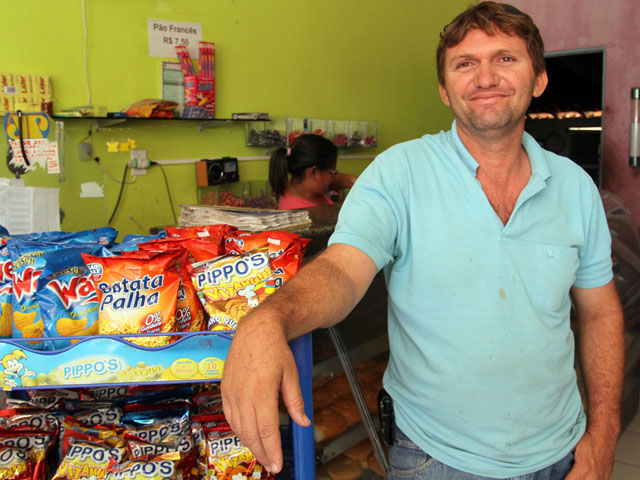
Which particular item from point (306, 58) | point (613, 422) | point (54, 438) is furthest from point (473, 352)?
point (306, 58)

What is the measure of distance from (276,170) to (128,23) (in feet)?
4.31

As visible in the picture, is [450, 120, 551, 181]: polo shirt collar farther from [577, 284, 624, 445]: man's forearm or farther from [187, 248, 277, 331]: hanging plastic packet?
[187, 248, 277, 331]: hanging plastic packet

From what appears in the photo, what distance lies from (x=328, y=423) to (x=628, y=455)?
1.98 metres

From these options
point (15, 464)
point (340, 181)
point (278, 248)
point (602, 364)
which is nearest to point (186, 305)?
point (278, 248)

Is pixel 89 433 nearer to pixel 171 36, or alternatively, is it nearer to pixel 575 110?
pixel 171 36

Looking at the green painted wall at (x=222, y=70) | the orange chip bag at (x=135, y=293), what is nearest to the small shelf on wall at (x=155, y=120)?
the green painted wall at (x=222, y=70)

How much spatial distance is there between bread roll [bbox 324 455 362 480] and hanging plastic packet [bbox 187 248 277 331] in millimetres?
915

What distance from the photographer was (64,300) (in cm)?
119

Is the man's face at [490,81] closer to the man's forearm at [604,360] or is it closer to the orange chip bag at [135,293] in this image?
the man's forearm at [604,360]

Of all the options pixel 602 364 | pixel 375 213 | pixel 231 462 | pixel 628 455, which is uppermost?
pixel 375 213

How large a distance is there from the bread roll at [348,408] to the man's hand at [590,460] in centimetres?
69

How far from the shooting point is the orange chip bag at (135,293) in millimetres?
1138

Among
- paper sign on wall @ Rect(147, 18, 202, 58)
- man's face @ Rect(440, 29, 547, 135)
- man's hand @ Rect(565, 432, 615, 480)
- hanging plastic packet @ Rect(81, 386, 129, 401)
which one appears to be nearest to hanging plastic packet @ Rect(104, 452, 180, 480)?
hanging plastic packet @ Rect(81, 386, 129, 401)

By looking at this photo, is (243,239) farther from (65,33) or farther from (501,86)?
(65,33)
